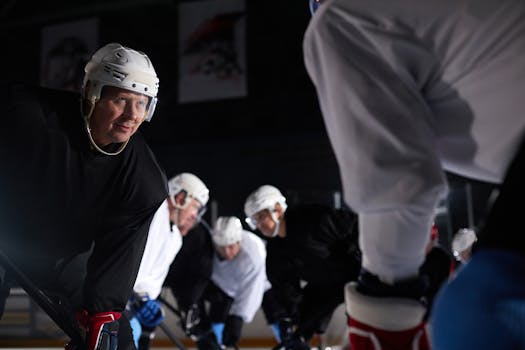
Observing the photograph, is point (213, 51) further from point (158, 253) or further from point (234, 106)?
point (158, 253)

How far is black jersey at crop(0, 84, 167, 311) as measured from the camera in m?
1.72

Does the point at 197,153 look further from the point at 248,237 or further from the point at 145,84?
the point at 145,84

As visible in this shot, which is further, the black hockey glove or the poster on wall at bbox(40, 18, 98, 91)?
the poster on wall at bbox(40, 18, 98, 91)

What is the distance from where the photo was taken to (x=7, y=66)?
9.81m

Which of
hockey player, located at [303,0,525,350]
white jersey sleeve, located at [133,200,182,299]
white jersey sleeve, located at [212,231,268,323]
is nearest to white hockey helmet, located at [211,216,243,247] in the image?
white jersey sleeve, located at [212,231,268,323]

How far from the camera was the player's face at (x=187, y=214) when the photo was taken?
3971 mm

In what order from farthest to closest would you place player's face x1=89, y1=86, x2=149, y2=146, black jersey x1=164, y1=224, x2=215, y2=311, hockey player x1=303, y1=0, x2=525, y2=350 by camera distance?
black jersey x1=164, y1=224, x2=215, y2=311
player's face x1=89, y1=86, x2=149, y2=146
hockey player x1=303, y1=0, x2=525, y2=350

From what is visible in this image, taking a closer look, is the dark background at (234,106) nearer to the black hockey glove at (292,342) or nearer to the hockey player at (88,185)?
the black hockey glove at (292,342)

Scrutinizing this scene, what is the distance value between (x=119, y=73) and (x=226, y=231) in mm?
3032

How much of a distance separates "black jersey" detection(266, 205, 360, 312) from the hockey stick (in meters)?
2.17

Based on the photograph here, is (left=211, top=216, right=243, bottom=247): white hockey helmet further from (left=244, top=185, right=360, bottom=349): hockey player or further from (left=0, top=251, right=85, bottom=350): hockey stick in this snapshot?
(left=0, top=251, right=85, bottom=350): hockey stick

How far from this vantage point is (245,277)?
4.94 m

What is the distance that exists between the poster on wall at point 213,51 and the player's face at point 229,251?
2933 mm

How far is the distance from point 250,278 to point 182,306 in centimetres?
61
